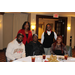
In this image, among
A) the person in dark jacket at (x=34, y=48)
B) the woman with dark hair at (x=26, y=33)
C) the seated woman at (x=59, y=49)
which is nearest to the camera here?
the seated woman at (x=59, y=49)

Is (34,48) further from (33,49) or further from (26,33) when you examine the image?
(26,33)

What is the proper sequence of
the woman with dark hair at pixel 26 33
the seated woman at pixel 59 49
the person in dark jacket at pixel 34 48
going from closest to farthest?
1. the seated woman at pixel 59 49
2. the person in dark jacket at pixel 34 48
3. the woman with dark hair at pixel 26 33

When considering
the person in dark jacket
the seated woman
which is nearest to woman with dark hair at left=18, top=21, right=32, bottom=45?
the person in dark jacket

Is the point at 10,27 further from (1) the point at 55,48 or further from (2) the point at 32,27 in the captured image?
(1) the point at 55,48

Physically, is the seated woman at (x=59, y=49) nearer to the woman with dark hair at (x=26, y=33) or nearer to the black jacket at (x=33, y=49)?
the black jacket at (x=33, y=49)

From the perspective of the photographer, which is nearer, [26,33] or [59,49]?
[59,49]

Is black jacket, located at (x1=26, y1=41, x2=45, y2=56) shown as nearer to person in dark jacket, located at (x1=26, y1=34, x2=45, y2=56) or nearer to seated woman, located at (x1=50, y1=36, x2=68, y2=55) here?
person in dark jacket, located at (x1=26, y1=34, x2=45, y2=56)

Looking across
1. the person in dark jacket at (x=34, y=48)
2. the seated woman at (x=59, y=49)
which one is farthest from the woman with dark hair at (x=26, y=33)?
the seated woman at (x=59, y=49)

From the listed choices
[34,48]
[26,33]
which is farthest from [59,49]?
[26,33]

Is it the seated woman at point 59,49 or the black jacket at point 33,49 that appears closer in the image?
the seated woman at point 59,49

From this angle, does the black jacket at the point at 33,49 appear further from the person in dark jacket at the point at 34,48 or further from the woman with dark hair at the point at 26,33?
the woman with dark hair at the point at 26,33

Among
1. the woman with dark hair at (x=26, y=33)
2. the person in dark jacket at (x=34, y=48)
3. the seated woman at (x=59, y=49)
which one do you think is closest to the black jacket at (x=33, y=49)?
the person in dark jacket at (x=34, y=48)

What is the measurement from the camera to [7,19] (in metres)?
7.17

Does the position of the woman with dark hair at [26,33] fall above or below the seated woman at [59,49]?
above
